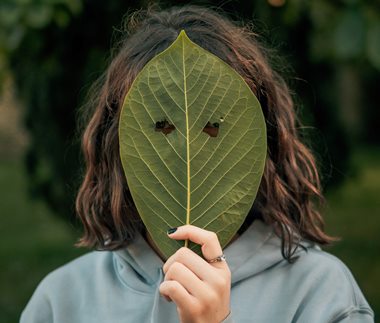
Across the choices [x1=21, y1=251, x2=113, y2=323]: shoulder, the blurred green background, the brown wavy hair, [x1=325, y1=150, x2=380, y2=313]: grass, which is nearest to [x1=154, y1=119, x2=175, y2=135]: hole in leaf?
the brown wavy hair

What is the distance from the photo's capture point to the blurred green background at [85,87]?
3.31 m

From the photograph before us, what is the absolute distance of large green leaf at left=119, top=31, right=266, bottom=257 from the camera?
1431 millimetres

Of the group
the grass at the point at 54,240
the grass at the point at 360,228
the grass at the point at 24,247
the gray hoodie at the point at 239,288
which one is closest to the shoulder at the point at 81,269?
the gray hoodie at the point at 239,288

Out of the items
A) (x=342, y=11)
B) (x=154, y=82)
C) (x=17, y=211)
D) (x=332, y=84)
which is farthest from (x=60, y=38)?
(x=17, y=211)

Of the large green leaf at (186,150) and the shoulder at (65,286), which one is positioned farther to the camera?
the shoulder at (65,286)

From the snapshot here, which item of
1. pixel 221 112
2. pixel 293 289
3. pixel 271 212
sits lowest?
pixel 293 289

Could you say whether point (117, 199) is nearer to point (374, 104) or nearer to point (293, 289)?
point (293, 289)

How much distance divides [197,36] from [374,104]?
14.8 metres

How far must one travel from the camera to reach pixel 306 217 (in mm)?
2047

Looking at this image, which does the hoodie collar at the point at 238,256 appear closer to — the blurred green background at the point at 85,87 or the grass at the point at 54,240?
the blurred green background at the point at 85,87

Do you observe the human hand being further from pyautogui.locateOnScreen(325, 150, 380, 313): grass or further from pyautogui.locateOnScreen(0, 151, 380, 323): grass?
pyautogui.locateOnScreen(0, 151, 380, 323): grass

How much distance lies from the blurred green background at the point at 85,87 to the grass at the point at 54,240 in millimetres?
13

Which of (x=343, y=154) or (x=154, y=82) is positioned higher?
(x=154, y=82)

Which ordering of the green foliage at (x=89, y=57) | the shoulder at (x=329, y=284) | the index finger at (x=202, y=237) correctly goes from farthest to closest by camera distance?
the green foliage at (x=89, y=57)
the shoulder at (x=329, y=284)
the index finger at (x=202, y=237)
